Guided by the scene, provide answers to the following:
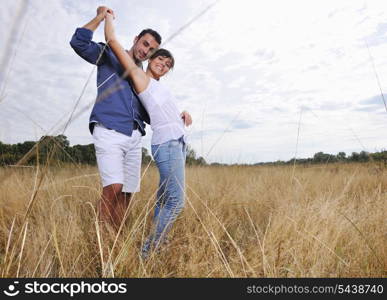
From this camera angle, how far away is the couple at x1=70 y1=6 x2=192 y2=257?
→ 183 centimetres

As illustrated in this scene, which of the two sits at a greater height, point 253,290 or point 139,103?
point 139,103

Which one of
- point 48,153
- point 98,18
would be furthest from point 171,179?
point 98,18

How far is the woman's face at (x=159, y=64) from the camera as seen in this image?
78.5 inches

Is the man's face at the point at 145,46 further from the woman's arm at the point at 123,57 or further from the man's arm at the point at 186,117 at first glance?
the man's arm at the point at 186,117

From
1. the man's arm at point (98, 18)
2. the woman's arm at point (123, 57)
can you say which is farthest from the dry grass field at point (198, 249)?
the man's arm at point (98, 18)

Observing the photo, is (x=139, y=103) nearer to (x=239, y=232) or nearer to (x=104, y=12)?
(x=104, y=12)

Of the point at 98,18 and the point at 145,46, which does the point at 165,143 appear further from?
the point at 98,18

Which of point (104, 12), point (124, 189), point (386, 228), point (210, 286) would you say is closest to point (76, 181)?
point (124, 189)

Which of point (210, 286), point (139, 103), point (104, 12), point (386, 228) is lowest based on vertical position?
point (210, 286)

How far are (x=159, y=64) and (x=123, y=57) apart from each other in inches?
14.0

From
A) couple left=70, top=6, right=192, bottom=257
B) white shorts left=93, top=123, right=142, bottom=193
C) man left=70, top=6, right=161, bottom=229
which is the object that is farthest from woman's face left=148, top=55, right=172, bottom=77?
white shorts left=93, top=123, right=142, bottom=193

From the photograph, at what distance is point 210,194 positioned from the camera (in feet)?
10.9

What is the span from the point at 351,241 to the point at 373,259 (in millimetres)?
242

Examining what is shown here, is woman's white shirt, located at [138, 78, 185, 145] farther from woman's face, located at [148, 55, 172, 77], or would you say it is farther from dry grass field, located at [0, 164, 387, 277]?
dry grass field, located at [0, 164, 387, 277]
